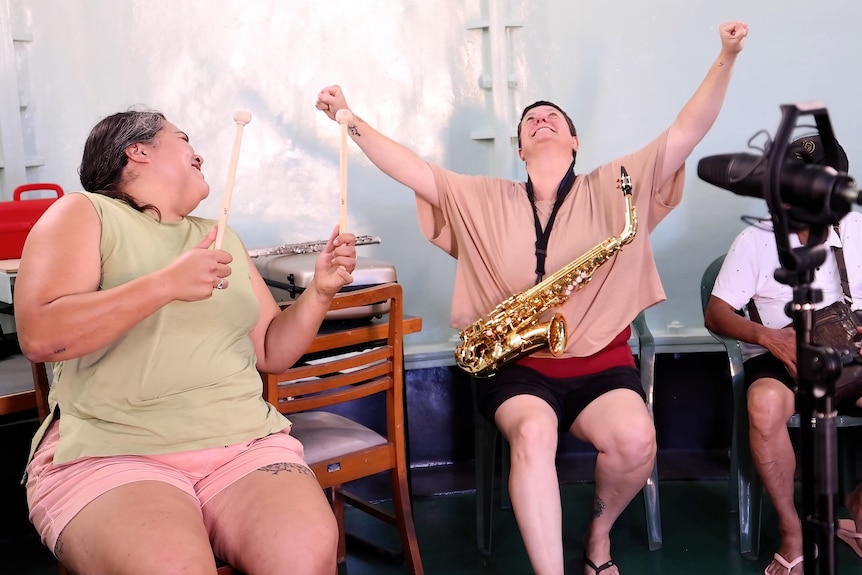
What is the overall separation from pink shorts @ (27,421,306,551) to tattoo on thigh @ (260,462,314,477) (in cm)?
1

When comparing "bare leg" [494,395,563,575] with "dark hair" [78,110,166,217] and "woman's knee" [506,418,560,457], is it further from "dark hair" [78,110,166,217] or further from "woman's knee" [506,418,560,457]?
"dark hair" [78,110,166,217]

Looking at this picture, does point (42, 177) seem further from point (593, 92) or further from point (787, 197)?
point (787, 197)

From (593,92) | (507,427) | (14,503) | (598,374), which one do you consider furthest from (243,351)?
(593,92)

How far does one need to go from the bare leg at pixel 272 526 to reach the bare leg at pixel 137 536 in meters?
0.08

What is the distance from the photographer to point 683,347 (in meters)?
3.73

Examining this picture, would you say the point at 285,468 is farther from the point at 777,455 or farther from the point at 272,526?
the point at 777,455

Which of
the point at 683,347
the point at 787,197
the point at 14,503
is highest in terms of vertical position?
the point at 787,197

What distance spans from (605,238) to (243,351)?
4.15ft

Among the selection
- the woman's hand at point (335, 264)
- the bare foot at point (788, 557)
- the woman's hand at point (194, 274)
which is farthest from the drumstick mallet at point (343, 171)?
the bare foot at point (788, 557)

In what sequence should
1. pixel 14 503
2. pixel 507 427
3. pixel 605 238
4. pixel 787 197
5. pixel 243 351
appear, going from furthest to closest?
pixel 14 503, pixel 605 238, pixel 507 427, pixel 243 351, pixel 787 197

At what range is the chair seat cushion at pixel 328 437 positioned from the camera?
254 centimetres

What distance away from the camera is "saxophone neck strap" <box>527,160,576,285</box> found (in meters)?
2.83

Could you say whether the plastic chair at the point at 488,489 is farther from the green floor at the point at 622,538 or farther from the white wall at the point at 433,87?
the white wall at the point at 433,87

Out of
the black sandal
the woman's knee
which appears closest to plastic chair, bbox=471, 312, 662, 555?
the black sandal
